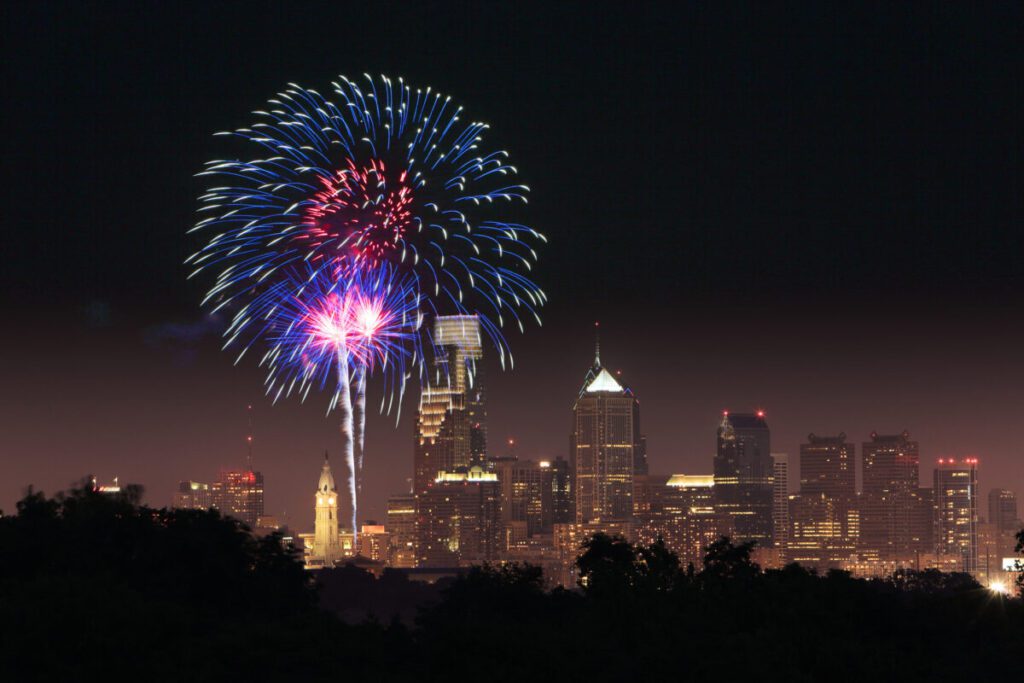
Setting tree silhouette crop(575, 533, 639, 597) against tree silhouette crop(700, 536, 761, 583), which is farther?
tree silhouette crop(700, 536, 761, 583)

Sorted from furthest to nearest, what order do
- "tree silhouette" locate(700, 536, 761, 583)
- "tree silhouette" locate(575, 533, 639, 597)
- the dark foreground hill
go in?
"tree silhouette" locate(700, 536, 761, 583) → "tree silhouette" locate(575, 533, 639, 597) → the dark foreground hill

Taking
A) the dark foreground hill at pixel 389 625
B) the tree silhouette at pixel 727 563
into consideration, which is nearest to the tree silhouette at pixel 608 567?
the dark foreground hill at pixel 389 625

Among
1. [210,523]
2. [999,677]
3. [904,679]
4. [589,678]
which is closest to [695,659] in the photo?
[589,678]

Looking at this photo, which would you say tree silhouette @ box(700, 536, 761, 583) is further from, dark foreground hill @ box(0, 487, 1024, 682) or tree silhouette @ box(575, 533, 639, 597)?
tree silhouette @ box(575, 533, 639, 597)

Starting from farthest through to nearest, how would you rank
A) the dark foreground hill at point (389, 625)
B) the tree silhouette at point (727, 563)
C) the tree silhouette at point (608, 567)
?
the tree silhouette at point (727, 563) → the tree silhouette at point (608, 567) → the dark foreground hill at point (389, 625)

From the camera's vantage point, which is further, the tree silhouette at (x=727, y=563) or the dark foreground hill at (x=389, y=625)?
the tree silhouette at (x=727, y=563)

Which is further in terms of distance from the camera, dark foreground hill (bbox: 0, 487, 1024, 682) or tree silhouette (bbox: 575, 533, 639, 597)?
tree silhouette (bbox: 575, 533, 639, 597)

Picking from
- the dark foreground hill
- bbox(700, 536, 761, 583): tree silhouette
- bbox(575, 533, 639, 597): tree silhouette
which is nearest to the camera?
the dark foreground hill

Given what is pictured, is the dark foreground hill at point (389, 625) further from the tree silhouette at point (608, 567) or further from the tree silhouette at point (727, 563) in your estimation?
the tree silhouette at point (727, 563)

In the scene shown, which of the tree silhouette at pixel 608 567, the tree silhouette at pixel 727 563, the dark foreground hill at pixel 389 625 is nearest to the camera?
the dark foreground hill at pixel 389 625

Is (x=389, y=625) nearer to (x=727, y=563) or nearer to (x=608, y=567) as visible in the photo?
(x=608, y=567)

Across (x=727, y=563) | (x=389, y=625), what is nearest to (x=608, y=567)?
(x=727, y=563)

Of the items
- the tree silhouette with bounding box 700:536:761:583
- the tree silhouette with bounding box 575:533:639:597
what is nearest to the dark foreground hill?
the tree silhouette with bounding box 575:533:639:597
